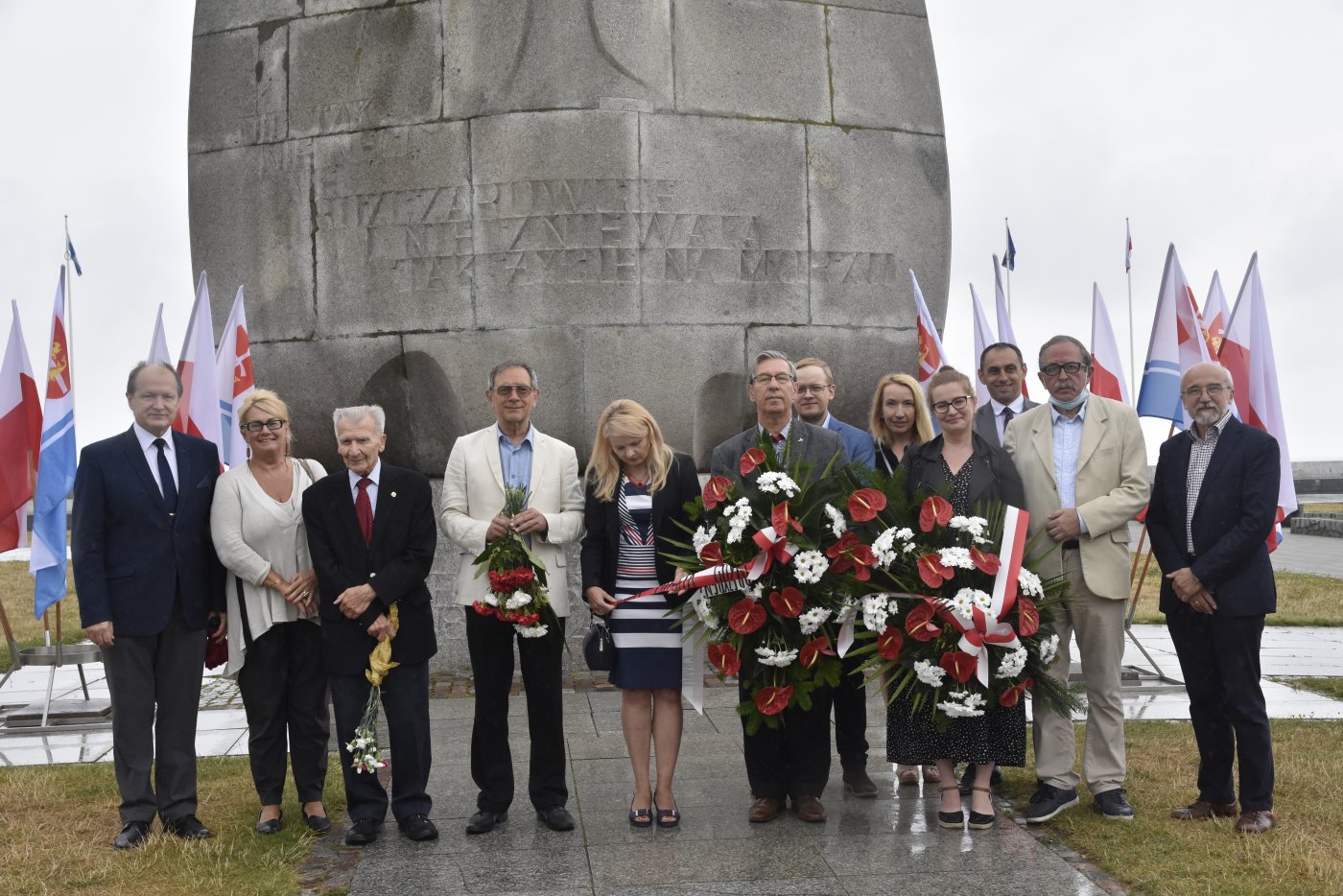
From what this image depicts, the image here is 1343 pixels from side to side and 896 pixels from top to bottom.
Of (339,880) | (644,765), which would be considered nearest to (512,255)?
(644,765)

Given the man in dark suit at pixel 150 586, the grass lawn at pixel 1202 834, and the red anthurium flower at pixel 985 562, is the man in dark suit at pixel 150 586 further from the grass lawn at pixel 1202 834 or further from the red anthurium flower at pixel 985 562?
the grass lawn at pixel 1202 834

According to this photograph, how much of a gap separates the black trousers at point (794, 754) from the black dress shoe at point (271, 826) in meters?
1.95

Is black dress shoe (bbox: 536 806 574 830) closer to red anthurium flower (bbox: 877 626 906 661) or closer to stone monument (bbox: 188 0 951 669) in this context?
red anthurium flower (bbox: 877 626 906 661)

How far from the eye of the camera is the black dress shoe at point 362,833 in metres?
5.65

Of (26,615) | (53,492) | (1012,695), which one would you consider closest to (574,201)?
(53,492)

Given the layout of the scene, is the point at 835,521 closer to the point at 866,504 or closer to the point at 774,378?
the point at 866,504

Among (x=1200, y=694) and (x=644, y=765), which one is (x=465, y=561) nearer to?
(x=644, y=765)

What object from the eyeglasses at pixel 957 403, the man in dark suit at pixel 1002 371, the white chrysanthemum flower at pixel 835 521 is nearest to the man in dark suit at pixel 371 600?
the white chrysanthemum flower at pixel 835 521

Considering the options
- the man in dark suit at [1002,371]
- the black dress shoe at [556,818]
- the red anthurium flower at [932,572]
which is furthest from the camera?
the man in dark suit at [1002,371]

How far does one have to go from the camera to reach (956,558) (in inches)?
215

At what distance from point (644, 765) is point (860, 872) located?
1.08 m

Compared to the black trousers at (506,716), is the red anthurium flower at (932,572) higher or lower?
higher

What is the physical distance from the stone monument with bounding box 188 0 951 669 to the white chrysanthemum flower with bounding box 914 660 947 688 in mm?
4369

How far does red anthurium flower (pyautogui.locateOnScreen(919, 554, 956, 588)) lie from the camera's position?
5.45 metres
